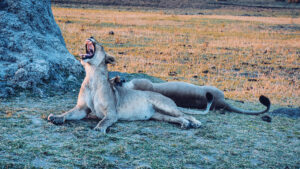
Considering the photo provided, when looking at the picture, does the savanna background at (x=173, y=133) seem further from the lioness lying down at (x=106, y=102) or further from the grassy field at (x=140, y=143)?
the lioness lying down at (x=106, y=102)

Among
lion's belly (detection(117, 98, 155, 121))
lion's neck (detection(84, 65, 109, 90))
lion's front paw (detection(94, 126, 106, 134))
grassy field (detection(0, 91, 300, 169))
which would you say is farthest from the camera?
lion's belly (detection(117, 98, 155, 121))

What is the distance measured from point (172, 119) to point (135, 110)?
0.68 metres

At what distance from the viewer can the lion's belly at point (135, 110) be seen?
6227 mm

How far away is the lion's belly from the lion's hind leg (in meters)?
0.11

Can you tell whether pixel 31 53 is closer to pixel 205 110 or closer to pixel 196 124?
pixel 205 110

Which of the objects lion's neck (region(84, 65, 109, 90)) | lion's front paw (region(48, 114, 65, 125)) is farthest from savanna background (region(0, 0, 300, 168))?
lion's neck (region(84, 65, 109, 90))

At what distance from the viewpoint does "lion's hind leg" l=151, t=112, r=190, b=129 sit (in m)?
6.13

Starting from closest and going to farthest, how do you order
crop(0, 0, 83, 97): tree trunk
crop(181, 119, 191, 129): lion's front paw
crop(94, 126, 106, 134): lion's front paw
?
crop(94, 126, 106, 134): lion's front paw → crop(181, 119, 191, 129): lion's front paw → crop(0, 0, 83, 97): tree trunk

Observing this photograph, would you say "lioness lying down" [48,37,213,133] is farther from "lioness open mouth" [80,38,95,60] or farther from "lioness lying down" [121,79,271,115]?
"lioness lying down" [121,79,271,115]

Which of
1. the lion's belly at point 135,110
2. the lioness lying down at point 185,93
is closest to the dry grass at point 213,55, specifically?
the lioness lying down at point 185,93

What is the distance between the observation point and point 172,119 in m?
6.36

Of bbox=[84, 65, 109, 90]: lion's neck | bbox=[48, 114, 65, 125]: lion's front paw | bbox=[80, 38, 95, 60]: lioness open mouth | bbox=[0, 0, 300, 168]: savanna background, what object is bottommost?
bbox=[0, 0, 300, 168]: savanna background

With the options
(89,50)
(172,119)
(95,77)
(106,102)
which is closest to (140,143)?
(106,102)

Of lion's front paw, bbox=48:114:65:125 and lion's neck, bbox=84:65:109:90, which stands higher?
lion's neck, bbox=84:65:109:90
